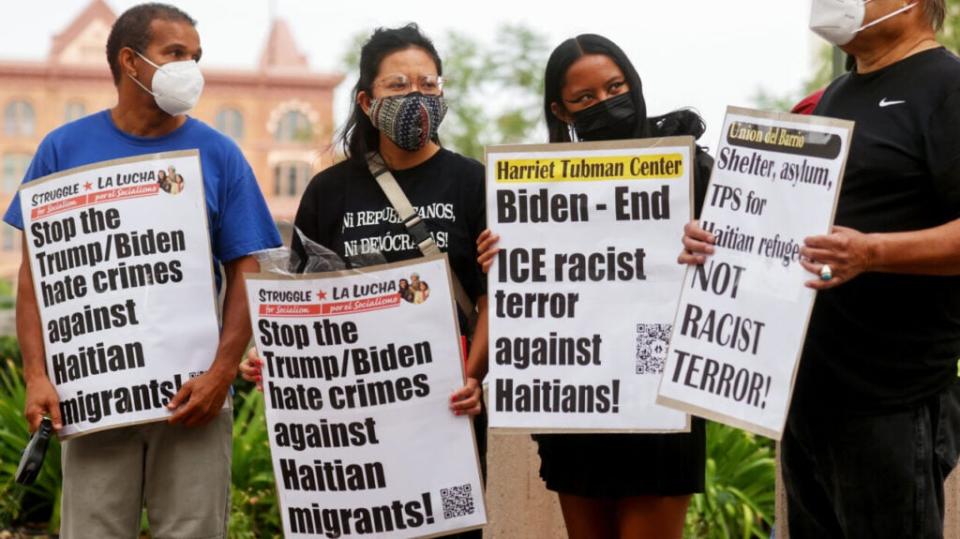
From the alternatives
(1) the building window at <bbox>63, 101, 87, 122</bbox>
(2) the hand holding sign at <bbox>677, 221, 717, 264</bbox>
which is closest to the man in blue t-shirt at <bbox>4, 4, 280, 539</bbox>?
(2) the hand holding sign at <bbox>677, 221, 717, 264</bbox>

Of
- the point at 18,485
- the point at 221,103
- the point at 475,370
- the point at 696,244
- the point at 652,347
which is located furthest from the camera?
the point at 221,103

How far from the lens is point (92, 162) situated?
4.58m

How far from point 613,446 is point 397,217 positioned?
103 cm

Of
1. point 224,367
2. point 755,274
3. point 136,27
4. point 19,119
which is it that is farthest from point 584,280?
point 19,119

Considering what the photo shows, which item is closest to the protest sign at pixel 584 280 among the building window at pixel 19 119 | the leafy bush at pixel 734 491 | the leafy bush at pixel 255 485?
the leafy bush at pixel 734 491

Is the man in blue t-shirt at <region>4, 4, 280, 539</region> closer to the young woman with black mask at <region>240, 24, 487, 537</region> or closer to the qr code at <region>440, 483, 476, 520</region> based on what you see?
the young woman with black mask at <region>240, 24, 487, 537</region>

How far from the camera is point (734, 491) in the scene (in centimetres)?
710

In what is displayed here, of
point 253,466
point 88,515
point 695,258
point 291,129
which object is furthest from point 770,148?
point 291,129

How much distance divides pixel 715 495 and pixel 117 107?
388 centimetres

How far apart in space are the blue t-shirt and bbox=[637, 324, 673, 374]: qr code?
1.43m

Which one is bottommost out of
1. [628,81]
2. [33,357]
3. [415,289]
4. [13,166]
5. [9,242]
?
[9,242]

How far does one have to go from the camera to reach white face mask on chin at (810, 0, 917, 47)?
149 inches

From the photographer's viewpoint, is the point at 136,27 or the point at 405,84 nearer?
the point at 405,84

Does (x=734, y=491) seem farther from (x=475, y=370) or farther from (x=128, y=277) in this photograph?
(x=128, y=277)
